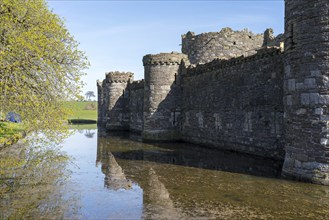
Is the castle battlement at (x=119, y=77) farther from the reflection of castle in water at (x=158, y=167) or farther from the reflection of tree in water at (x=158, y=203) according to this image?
the reflection of tree in water at (x=158, y=203)

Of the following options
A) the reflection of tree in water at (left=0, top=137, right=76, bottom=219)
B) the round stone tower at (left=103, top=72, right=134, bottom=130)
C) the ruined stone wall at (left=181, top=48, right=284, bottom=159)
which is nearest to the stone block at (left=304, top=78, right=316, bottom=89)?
the ruined stone wall at (left=181, top=48, right=284, bottom=159)

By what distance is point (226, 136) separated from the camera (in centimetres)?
1738

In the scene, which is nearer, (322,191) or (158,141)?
(322,191)

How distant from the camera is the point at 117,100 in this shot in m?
33.4

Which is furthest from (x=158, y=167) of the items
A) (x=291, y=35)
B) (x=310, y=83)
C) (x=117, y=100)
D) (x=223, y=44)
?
(x=117, y=100)

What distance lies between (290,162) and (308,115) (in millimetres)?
1497

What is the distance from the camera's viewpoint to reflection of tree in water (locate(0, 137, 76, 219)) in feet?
21.7

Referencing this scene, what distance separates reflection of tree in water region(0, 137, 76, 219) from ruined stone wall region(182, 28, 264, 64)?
1438cm

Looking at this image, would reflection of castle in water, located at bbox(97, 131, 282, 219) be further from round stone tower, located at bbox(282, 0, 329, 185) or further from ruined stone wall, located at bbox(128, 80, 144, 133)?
ruined stone wall, located at bbox(128, 80, 144, 133)

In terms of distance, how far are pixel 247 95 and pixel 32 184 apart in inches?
406

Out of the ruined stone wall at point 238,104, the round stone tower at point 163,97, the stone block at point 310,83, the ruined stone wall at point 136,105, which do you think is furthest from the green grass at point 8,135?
the ruined stone wall at point 136,105

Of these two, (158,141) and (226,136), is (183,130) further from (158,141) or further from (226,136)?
(226,136)

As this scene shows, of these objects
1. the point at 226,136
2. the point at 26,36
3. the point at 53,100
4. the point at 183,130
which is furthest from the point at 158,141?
the point at 26,36

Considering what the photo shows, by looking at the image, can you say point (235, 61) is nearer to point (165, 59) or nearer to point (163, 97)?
point (165, 59)
